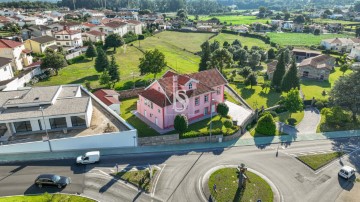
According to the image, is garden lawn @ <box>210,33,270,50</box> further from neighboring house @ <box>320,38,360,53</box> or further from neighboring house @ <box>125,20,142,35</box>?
neighboring house @ <box>125,20,142,35</box>

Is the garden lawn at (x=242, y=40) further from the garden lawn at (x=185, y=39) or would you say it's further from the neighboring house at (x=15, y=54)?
the neighboring house at (x=15, y=54)

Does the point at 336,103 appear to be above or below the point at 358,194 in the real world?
above

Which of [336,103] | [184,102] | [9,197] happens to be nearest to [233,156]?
[184,102]

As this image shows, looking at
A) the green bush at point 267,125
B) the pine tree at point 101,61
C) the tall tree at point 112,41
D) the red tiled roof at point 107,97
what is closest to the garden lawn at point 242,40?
the tall tree at point 112,41

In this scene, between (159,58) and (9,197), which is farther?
(159,58)

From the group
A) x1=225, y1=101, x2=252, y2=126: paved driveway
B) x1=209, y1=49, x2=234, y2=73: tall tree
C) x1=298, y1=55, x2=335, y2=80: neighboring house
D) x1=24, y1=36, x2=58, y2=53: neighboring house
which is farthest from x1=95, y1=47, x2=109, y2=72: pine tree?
x1=298, y1=55, x2=335, y2=80: neighboring house

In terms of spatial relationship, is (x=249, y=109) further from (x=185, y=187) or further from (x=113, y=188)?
(x=113, y=188)

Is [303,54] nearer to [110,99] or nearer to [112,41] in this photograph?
[112,41]
